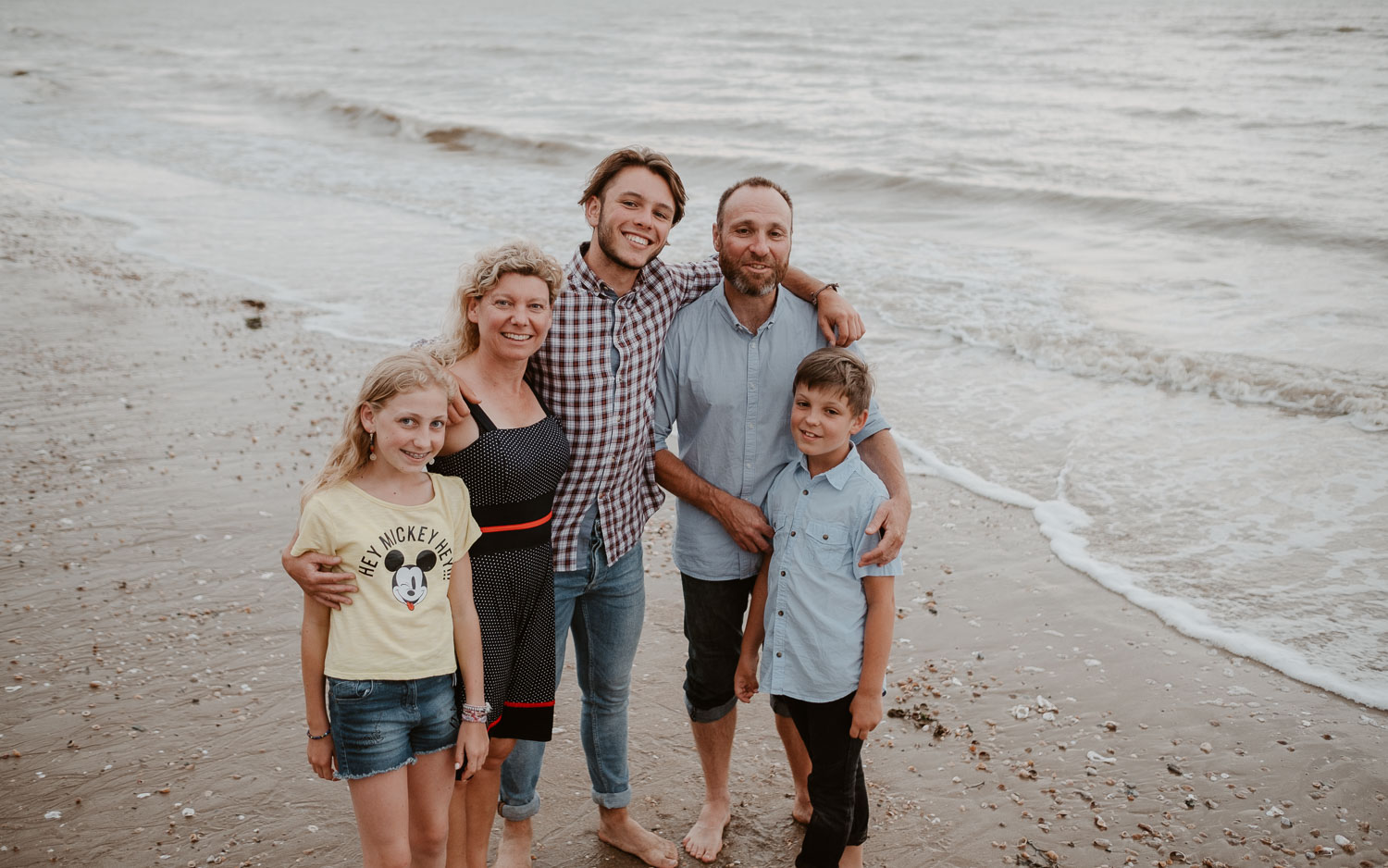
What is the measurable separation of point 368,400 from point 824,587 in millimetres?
1514

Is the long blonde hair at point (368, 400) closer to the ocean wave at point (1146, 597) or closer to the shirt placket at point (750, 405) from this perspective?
the shirt placket at point (750, 405)

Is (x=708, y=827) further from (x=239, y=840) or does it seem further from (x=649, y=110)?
(x=649, y=110)

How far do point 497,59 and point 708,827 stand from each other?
38192 mm

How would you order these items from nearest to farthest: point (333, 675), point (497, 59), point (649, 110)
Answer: point (333, 675)
point (649, 110)
point (497, 59)

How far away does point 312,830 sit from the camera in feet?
11.7

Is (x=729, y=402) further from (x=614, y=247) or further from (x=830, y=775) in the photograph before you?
(x=830, y=775)

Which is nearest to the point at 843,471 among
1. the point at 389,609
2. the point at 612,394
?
the point at 612,394

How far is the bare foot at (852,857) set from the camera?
10.8 ft

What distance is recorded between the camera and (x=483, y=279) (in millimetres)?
2855

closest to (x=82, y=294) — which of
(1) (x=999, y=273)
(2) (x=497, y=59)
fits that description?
(1) (x=999, y=273)

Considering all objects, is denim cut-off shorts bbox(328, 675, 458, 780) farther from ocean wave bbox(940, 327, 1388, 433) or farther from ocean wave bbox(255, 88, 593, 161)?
ocean wave bbox(255, 88, 593, 161)

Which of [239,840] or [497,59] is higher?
[497,59]

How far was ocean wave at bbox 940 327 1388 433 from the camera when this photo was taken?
7.95 meters

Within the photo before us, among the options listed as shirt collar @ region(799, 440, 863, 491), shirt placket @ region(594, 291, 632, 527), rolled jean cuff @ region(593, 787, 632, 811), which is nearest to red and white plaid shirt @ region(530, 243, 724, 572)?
shirt placket @ region(594, 291, 632, 527)
